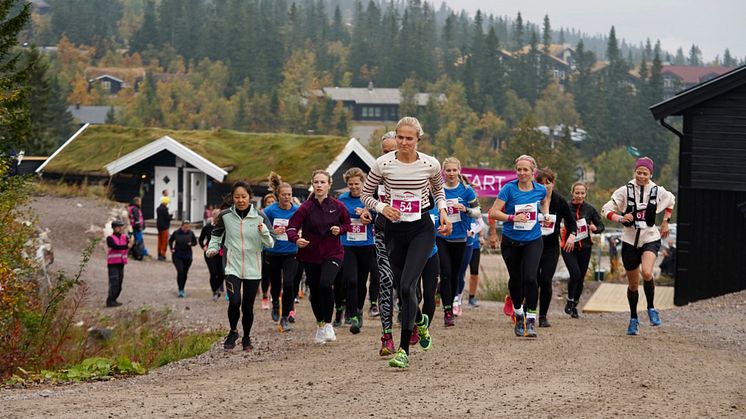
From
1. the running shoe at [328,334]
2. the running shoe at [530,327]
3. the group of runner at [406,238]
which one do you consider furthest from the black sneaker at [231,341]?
the running shoe at [530,327]

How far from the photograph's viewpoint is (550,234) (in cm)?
1514

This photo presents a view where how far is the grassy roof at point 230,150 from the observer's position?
150 ft

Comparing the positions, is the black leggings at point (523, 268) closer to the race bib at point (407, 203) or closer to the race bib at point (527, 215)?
the race bib at point (527, 215)

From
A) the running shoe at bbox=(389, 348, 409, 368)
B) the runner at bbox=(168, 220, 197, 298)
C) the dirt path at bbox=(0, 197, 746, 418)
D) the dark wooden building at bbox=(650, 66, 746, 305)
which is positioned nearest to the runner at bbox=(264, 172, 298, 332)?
the dirt path at bbox=(0, 197, 746, 418)

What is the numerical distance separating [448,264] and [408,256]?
4.07 metres

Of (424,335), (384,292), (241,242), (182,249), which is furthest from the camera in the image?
(182,249)

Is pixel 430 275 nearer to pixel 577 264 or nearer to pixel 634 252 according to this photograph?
pixel 634 252

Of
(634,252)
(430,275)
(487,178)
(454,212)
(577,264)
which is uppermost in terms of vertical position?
(487,178)

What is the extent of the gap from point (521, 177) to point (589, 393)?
4447mm

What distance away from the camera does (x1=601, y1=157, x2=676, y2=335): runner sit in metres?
14.0

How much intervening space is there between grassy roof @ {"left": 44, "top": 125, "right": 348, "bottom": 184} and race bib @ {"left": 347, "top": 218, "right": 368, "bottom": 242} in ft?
95.1

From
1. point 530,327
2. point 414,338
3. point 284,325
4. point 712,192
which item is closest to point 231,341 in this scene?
point 284,325

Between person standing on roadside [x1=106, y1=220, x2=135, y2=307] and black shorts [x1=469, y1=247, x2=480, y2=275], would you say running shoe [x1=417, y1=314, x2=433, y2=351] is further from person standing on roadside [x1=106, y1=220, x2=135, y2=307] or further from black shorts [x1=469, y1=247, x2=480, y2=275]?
person standing on roadside [x1=106, y1=220, x2=135, y2=307]

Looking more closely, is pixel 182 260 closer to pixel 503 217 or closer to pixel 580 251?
pixel 580 251
